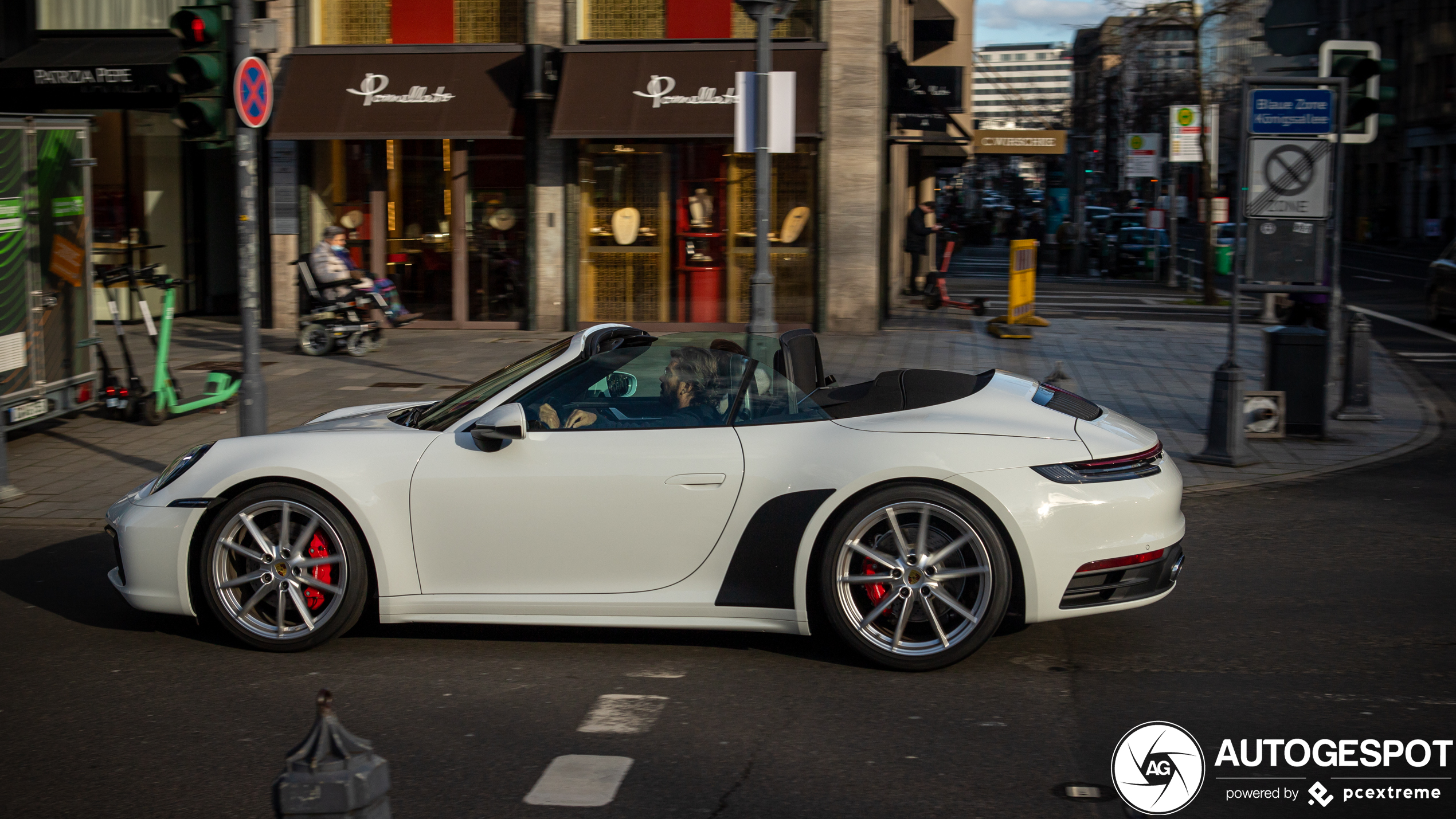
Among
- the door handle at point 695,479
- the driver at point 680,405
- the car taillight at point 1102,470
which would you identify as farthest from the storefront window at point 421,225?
the car taillight at point 1102,470

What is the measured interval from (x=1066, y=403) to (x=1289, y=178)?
599 cm

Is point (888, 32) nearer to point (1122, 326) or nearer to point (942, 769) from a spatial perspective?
point (1122, 326)

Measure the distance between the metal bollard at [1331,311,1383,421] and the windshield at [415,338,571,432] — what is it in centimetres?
848

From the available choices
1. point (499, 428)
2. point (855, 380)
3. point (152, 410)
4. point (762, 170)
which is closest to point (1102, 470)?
point (499, 428)

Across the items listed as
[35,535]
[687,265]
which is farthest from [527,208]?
[35,535]

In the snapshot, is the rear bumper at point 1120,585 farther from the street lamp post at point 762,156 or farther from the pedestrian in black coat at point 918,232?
the pedestrian in black coat at point 918,232

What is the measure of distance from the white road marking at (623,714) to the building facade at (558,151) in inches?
516

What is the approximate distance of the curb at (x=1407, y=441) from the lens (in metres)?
8.98

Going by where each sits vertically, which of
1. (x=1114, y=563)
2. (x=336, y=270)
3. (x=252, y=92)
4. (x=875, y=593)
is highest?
(x=252, y=92)

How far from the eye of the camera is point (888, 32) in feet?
60.2

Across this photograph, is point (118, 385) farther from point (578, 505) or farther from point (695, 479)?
point (695, 479)

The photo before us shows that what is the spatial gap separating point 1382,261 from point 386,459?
43.4m

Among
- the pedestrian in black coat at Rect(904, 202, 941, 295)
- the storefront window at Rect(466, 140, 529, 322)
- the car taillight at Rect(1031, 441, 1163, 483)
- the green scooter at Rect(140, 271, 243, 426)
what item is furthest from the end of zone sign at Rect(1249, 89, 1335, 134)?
the pedestrian in black coat at Rect(904, 202, 941, 295)

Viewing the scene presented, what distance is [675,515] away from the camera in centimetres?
501
